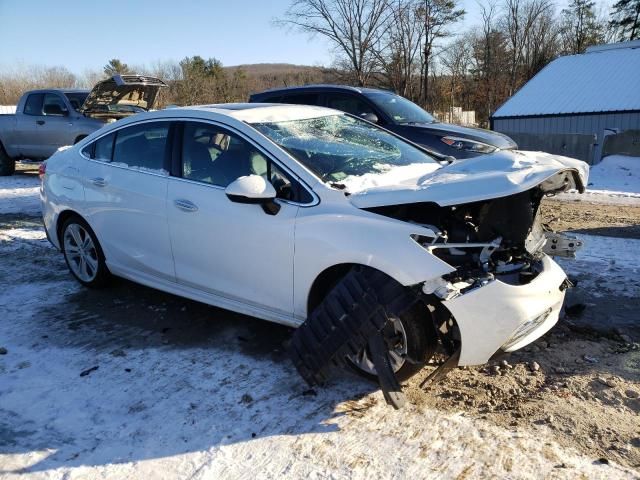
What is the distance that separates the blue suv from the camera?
8305 millimetres

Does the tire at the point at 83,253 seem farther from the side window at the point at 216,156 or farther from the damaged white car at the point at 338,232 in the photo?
the side window at the point at 216,156

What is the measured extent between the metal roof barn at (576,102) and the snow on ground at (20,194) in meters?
15.8

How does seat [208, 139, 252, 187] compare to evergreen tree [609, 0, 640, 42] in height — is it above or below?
below

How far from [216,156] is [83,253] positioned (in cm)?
201

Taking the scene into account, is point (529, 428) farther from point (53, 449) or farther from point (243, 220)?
point (53, 449)

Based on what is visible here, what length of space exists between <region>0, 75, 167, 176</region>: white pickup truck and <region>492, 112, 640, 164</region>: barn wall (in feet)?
42.9

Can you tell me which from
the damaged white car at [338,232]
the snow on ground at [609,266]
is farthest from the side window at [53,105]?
the snow on ground at [609,266]

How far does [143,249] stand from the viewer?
14.5ft

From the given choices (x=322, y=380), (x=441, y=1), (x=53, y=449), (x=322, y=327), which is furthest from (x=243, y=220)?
(x=441, y=1)

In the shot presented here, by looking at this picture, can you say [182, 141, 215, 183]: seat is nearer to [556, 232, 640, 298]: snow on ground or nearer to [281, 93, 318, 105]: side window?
[556, 232, 640, 298]: snow on ground

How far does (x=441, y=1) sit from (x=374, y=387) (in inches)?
1425

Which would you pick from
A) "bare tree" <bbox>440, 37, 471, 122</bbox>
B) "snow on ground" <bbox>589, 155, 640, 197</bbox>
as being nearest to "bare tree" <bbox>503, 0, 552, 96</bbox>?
"bare tree" <bbox>440, 37, 471, 122</bbox>

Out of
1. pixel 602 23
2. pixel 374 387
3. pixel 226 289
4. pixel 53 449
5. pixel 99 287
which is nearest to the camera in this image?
pixel 53 449

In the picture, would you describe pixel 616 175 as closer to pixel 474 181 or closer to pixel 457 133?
pixel 457 133
